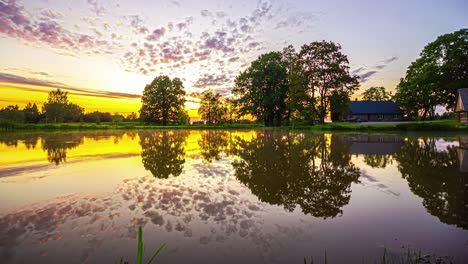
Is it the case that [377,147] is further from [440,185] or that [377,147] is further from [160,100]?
[160,100]

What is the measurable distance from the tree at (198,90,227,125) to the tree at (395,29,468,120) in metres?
59.8

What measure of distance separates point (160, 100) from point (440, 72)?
70642mm

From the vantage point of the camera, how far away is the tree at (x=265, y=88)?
5016 cm

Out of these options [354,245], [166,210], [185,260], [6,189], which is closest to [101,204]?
[166,210]

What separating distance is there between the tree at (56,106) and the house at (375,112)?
10637cm

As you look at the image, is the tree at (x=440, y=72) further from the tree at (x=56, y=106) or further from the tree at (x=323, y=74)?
the tree at (x=56, y=106)

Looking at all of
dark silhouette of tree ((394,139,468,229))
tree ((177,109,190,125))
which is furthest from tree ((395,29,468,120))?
tree ((177,109,190,125))

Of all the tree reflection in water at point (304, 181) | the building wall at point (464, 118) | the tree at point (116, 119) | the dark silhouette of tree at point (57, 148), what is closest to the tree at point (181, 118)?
the tree at point (116, 119)

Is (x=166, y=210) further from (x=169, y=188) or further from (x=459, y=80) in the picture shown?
(x=459, y=80)

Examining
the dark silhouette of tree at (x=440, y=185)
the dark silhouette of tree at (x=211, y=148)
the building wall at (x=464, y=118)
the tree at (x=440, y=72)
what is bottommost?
the dark silhouette of tree at (x=211, y=148)

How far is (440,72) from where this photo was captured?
135 ft

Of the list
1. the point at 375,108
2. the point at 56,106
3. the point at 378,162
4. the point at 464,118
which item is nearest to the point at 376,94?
the point at 375,108

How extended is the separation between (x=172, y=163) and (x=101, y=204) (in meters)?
4.76

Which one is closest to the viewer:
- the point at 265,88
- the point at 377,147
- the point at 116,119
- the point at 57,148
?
the point at 377,147
